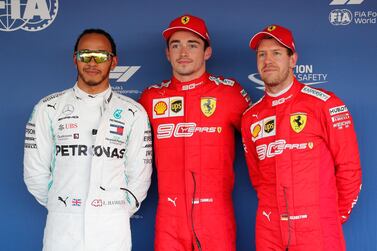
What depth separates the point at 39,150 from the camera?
275 cm

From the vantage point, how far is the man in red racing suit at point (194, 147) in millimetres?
2869

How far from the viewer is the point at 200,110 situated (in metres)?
2.99

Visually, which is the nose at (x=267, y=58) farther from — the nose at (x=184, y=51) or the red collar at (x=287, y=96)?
the nose at (x=184, y=51)

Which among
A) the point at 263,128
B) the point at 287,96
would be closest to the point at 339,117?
the point at 287,96

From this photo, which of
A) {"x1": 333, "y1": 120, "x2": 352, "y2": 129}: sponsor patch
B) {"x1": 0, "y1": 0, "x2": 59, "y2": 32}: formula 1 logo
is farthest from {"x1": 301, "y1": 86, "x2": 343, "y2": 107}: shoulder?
{"x1": 0, "y1": 0, "x2": 59, "y2": 32}: formula 1 logo

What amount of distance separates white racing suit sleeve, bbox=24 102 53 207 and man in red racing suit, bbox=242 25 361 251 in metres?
1.08

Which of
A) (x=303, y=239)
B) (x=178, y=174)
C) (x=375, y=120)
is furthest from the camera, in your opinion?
(x=375, y=120)

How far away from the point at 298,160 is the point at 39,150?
52.0 inches

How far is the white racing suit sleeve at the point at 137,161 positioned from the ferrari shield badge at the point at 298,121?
779mm

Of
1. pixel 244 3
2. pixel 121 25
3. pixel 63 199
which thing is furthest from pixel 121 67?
pixel 63 199

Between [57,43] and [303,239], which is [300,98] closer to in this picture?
[303,239]

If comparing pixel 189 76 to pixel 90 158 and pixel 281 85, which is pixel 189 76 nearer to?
pixel 281 85

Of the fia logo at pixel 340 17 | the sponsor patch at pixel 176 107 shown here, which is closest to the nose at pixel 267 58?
the sponsor patch at pixel 176 107

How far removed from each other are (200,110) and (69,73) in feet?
3.26
